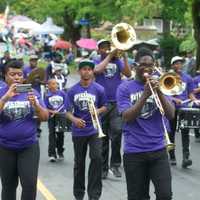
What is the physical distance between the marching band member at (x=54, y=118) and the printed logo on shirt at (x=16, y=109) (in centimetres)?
518

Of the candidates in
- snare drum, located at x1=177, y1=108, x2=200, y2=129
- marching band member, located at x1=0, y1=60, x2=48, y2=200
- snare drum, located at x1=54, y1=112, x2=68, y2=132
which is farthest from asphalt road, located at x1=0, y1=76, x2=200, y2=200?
marching band member, located at x1=0, y1=60, x2=48, y2=200

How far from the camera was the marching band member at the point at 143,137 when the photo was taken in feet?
20.7

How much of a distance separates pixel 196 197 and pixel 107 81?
219 cm

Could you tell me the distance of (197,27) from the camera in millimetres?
21875

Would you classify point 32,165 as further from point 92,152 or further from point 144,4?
point 144,4

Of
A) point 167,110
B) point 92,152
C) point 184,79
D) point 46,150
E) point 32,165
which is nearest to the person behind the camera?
point 167,110

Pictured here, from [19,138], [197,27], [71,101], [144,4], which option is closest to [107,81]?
[71,101]

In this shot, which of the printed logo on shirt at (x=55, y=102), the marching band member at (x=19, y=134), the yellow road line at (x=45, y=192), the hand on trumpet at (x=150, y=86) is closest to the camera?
the hand on trumpet at (x=150, y=86)

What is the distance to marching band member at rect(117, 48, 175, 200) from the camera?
248 inches

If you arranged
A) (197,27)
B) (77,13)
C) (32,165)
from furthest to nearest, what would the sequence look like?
(77,13) < (197,27) < (32,165)

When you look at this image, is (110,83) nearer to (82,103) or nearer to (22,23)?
(82,103)

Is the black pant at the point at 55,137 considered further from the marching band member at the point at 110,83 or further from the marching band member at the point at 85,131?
the marching band member at the point at 85,131

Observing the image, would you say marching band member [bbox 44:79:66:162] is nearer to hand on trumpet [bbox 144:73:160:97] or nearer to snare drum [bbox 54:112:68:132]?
snare drum [bbox 54:112:68:132]

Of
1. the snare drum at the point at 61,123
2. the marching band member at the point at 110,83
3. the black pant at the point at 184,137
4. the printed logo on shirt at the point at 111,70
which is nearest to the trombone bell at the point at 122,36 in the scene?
the marching band member at the point at 110,83
